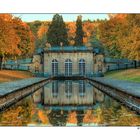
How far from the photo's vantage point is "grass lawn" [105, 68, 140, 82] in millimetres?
18672

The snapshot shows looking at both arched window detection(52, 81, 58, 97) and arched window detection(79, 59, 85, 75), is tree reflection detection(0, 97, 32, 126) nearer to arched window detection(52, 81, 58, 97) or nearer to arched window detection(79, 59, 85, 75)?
arched window detection(52, 81, 58, 97)

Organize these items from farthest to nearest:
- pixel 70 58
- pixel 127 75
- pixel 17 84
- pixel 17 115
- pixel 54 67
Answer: pixel 70 58, pixel 54 67, pixel 127 75, pixel 17 84, pixel 17 115

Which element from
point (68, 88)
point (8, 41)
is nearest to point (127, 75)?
point (68, 88)

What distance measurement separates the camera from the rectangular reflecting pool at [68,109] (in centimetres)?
1548

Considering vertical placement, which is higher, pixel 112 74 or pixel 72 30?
pixel 72 30

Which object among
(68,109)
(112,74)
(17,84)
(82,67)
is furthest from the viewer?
(82,67)

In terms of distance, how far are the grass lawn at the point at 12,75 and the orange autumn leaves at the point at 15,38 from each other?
1.99 feet

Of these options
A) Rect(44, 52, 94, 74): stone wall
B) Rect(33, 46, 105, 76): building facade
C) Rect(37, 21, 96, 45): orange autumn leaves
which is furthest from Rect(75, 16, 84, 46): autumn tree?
Rect(44, 52, 94, 74): stone wall

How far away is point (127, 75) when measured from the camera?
19016mm

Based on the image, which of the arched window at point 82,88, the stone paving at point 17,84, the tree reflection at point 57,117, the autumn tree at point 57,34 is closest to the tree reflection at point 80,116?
the tree reflection at point 57,117

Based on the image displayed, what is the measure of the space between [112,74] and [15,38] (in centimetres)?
356

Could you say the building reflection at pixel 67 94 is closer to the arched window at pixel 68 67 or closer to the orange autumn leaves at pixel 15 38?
the arched window at pixel 68 67

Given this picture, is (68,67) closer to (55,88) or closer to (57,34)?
(55,88)
